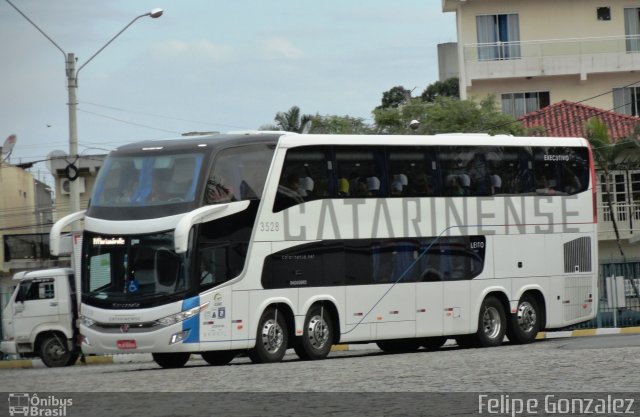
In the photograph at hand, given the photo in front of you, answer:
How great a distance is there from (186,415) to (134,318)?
1044 centimetres

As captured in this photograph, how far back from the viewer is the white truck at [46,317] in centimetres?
3066

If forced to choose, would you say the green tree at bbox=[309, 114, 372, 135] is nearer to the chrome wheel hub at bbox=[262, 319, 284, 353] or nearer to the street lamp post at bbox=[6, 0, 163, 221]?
the street lamp post at bbox=[6, 0, 163, 221]

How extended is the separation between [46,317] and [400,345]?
27.5ft

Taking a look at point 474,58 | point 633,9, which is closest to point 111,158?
point 474,58

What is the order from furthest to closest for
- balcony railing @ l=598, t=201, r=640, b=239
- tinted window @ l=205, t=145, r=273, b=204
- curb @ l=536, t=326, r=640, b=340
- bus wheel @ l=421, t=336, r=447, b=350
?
balcony railing @ l=598, t=201, r=640, b=239 → curb @ l=536, t=326, r=640, b=340 → bus wheel @ l=421, t=336, r=447, b=350 → tinted window @ l=205, t=145, r=273, b=204

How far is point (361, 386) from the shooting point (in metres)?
15.2

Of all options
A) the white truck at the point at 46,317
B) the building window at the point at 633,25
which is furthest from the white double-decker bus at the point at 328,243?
the building window at the point at 633,25

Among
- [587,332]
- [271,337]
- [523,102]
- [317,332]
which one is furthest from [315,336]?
[523,102]

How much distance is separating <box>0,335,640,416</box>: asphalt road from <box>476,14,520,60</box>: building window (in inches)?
1316

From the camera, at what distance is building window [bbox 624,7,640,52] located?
53.5 metres

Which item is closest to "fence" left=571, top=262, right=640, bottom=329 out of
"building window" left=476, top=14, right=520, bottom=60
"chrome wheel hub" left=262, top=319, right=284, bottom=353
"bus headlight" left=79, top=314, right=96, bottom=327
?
"chrome wheel hub" left=262, top=319, right=284, bottom=353

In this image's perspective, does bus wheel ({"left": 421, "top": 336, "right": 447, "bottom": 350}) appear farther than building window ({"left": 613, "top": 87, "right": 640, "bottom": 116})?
No

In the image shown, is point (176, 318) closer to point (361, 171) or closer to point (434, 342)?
point (361, 171)

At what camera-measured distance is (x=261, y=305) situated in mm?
23594
